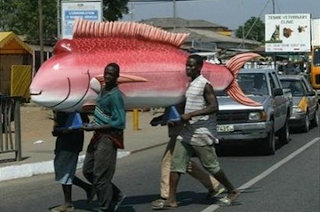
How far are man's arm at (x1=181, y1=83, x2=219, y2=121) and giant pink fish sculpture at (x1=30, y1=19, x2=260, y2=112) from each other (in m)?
0.24

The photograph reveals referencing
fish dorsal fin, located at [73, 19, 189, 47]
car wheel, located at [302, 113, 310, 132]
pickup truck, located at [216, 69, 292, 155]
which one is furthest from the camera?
car wheel, located at [302, 113, 310, 132]

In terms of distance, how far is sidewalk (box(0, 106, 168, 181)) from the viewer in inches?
477

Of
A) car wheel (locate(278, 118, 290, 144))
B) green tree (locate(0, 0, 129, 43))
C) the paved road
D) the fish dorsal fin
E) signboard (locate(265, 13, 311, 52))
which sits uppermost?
green tree (locate(0, 0, 129, 43))

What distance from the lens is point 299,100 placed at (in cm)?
2000

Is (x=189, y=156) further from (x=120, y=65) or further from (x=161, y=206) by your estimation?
(x=120, y=65)

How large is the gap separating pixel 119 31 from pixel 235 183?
11.7ft

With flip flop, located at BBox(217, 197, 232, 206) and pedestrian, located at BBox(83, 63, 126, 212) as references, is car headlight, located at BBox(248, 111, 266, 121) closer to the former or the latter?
flip flop, located at BBox(217, 197, 232, 206)

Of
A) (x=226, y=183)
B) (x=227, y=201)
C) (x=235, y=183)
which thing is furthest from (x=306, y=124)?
(x=226, y=183)

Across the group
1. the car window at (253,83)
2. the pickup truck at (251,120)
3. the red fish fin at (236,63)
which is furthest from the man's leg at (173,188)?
the car window at (253,83)

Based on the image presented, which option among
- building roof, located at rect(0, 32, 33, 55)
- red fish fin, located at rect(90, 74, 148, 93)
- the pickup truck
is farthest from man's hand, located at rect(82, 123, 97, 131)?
building roof, located at rect(0, 32, 33, 55)

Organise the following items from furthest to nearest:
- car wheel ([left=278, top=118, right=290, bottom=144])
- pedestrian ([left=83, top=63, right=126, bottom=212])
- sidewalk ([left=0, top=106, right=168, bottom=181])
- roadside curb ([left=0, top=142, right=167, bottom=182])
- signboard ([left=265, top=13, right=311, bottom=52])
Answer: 1. signboard ([left=265, top=13, right=311, bottom=52])
2. car wheel ([left=278, top=118, right=290, bottom=144])
3. sidewalk ([left=0, top=106, right=168, bottom=181])
4. roadside curb ([left=0, top=142, right=167, bottom=182])
5. pedestrian ([left=83, top=63, right=126, bottom=212])

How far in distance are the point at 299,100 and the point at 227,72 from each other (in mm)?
11650

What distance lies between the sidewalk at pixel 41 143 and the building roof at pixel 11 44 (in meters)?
3.33

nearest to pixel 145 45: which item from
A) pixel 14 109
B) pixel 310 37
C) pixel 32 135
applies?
pixel 14 109
